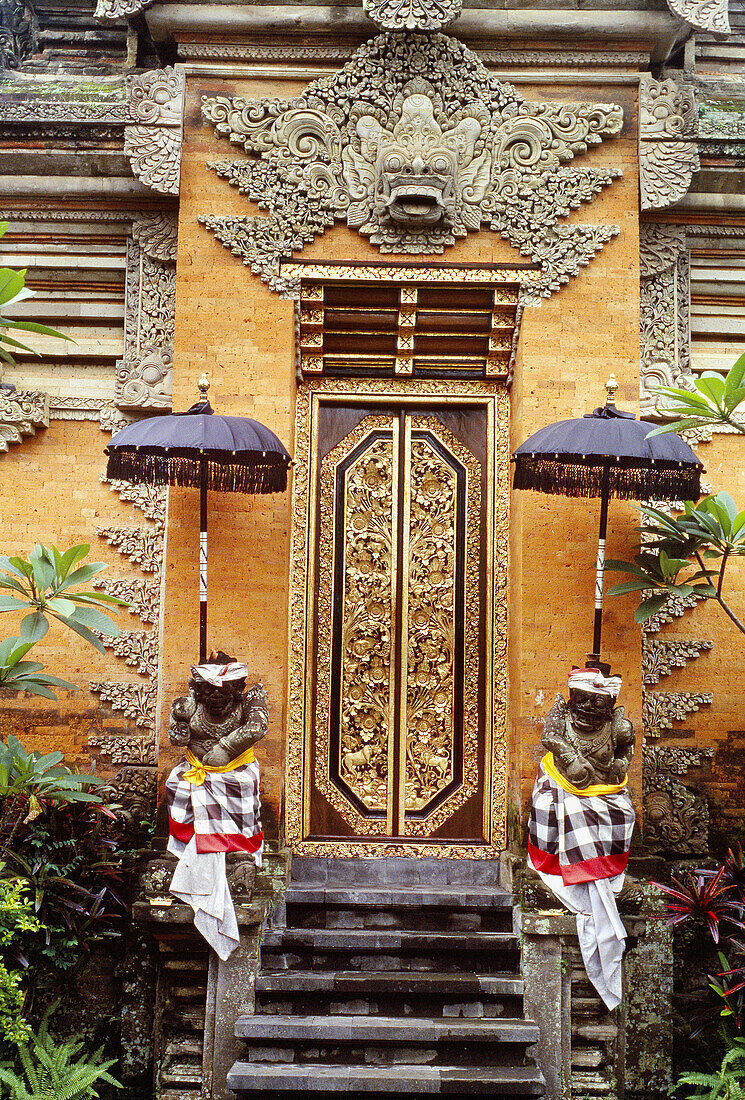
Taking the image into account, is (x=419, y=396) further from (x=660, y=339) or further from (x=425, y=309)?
(x=660, y=339)

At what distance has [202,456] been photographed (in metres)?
5.34

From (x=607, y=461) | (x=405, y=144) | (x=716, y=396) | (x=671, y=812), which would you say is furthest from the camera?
(x=671, y=812)

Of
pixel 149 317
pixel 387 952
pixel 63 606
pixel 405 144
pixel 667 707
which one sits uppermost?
pixel 405 144

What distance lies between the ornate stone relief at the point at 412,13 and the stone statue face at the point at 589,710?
4.10 metres

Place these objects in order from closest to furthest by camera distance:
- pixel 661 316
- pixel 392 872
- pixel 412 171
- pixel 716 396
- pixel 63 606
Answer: pixel 63 606
pixel 716 396
pixel 412 171
pixel 392 872
pixel 661 316

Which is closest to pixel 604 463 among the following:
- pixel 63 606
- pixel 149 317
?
pixel 63 606

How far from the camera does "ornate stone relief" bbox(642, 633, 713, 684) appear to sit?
6.18 meters

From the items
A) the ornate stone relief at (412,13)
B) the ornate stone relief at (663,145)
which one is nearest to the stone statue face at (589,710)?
the ornate stone relief at (663,145)

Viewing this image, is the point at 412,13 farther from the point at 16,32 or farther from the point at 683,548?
the point at 683,548

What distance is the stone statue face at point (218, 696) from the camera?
5.16 metres

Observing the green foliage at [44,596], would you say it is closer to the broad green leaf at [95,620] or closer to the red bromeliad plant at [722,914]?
the broad green leaf at [95,620]

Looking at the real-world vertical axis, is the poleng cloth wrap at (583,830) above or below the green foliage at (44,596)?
below

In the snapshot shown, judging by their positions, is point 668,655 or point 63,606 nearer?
point 63,606

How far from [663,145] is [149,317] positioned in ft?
11.3
